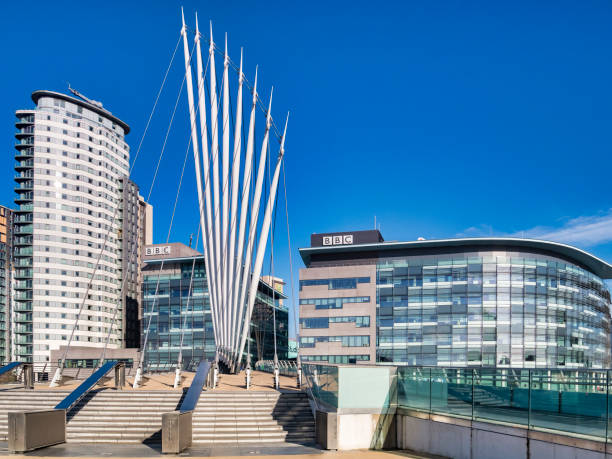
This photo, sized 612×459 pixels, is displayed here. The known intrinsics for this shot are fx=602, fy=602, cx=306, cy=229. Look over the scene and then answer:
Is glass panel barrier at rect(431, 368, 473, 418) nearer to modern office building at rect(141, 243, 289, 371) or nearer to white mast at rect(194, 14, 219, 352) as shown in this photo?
white mast at rect(194, 14, 219, 352)

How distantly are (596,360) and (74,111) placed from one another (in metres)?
110

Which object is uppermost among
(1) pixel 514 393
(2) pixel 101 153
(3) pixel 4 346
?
(2) pixel 101 153

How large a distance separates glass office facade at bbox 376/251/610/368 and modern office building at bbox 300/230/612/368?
151 millimetres

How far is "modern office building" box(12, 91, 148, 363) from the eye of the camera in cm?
11762

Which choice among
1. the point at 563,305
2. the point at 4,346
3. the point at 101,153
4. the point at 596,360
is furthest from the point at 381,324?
the point at 4,346

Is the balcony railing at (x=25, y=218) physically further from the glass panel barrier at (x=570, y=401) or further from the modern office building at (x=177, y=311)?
the glass panel barrier at (x=570, y=401)

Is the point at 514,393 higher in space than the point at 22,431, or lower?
higher

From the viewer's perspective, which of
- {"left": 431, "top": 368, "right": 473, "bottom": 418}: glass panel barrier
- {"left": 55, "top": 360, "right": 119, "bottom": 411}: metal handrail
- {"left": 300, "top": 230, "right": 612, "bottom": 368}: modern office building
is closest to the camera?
{"left": 431, "top": 368, "right": 473, "bottom": 418}: glass panel barrier

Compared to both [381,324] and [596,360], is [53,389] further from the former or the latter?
[596,360]

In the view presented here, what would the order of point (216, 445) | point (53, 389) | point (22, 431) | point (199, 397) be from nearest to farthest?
1. point (22, 431)
2. point (216, 445)
3. point (199, 397)
4. point (53, 389)

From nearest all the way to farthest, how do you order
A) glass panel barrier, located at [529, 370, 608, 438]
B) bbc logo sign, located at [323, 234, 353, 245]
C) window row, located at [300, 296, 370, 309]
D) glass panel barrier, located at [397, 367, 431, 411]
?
glass panel barrier, located at [529, 370, 608, 438]
glass panel barrier, located at [397, 367, 431, 411]
window row, located at [300, 296, 370, 309]
bbc logo sign, located at [323, 234, 353, 245]

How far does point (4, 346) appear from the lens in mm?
125000

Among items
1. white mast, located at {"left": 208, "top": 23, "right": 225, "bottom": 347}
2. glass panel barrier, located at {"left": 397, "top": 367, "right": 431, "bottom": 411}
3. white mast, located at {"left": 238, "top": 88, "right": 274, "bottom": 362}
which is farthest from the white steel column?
glass panel barrier, located at {"left": 397, "top": 367, "right": 431, "bottom": 411}

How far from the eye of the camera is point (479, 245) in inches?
3612
